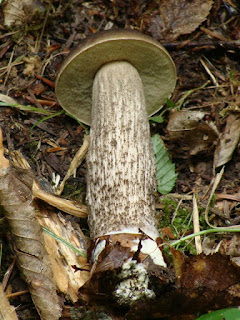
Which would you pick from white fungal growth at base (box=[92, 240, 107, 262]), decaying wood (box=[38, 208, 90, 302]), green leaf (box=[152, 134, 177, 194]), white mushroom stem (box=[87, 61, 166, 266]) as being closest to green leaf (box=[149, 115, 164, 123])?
green leaf (box=[152, 134, 177, 194])

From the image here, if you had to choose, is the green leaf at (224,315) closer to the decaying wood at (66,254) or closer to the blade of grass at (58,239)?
the decaying wood at (66,254)

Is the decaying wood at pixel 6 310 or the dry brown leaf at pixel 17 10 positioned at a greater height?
the dry brown leaf at pixel 17 10

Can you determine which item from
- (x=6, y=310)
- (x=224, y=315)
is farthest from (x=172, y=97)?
(x=6, y=310)

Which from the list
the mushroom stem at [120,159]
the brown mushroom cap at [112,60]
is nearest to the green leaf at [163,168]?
the mushroom stem at [120,159]

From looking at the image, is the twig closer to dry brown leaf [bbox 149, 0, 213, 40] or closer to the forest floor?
the forest floor

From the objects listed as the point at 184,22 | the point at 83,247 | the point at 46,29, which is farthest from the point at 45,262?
the point at 184,22

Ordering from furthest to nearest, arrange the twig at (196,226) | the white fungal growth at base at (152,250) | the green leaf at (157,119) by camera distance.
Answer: the green leaf at (157,119)
the twig at (196,226)
the white fungal growth at base at (152,250)
